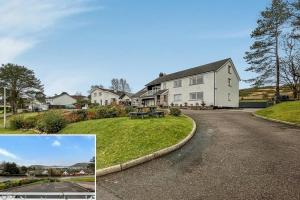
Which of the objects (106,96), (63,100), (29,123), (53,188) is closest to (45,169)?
(53,188)

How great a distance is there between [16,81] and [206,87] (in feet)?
141

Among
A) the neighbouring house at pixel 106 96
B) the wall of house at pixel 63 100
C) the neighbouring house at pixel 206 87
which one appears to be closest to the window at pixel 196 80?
the neighbouring house at pixel 206 87

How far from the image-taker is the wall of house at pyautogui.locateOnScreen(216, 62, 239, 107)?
51.4 m

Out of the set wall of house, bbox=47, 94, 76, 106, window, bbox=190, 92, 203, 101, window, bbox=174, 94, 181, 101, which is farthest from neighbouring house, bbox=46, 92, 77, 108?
window, bbox=190, 92, 203, 101

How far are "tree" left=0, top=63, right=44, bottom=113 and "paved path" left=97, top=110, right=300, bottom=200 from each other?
6462cm

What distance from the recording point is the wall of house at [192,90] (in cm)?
5116

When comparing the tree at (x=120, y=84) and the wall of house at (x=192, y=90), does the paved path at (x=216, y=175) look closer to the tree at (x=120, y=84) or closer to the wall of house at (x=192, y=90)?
the wall of house at (x=192, y=90)

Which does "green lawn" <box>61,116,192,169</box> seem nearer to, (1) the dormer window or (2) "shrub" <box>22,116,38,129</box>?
(2) "shrub" <box>22,116,38,129</box>

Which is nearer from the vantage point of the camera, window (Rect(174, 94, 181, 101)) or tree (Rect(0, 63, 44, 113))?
window (Rect(174, 94, 181, 101))

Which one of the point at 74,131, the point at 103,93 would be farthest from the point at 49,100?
the point at 74,131

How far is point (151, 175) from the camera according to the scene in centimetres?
954

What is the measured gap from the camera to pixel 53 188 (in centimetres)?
483

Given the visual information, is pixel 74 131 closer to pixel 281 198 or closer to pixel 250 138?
pixel 250 138

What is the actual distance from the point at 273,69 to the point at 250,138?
3682 centimetres
